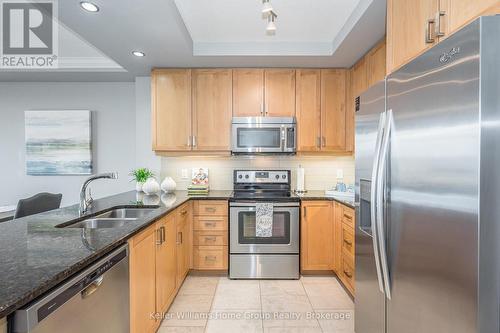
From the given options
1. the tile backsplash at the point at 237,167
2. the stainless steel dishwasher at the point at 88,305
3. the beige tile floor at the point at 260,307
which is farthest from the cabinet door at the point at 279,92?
the stainless steel dishwasher at the point at 88,305

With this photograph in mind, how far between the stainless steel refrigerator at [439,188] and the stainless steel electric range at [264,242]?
1.48m

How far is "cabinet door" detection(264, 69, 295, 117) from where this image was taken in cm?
346

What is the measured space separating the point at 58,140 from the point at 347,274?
3.96 metres

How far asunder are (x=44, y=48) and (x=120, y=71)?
803 millimetres

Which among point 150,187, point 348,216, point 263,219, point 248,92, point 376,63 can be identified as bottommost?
point 263,219

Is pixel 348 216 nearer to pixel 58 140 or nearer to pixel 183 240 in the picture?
pixel 183 240

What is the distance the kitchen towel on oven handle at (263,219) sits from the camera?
3123 millimetres

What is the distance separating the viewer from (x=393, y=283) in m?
1.44

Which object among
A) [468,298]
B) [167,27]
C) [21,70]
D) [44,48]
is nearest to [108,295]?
[468,298]

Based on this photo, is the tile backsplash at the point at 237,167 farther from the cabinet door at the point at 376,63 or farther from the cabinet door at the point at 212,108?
the cabinet door at the point at 376,63

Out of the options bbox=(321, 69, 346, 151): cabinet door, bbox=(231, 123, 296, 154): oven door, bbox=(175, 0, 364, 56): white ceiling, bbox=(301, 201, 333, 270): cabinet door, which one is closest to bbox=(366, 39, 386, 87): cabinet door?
bbox=(175, 0, 364, 56): white ceiling

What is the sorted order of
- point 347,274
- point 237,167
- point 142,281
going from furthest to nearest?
point 237,167 → point 347,274 → point 142,281

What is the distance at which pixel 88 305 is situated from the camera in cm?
120

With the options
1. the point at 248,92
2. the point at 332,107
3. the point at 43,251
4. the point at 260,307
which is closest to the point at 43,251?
the point at 43,251
